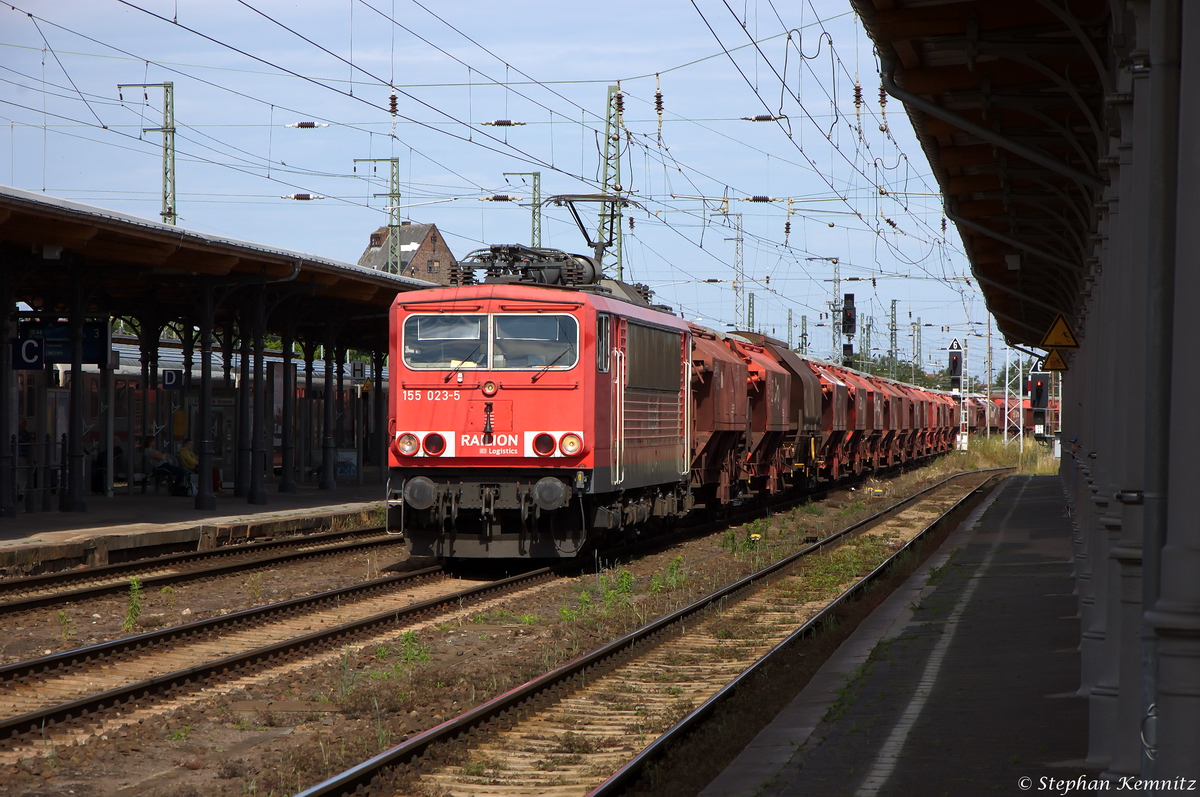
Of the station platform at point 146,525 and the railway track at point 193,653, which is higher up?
the station platform at point 146,525

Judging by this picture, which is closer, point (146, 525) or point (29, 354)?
point (146, 525)

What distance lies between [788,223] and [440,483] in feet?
70.8

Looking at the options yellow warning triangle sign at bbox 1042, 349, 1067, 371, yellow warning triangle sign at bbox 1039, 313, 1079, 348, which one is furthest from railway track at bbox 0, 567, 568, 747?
yellow warning triangle sign at bbox 1042, 349, 1067, 371

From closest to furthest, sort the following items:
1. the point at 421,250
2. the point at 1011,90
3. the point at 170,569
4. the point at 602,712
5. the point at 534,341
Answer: the point at 602,712 → the point at 1011,90 → the point at 534,341 → the point at 170,569 → the point at 421,250

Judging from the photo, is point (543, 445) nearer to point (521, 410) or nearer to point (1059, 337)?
point (521, 410)

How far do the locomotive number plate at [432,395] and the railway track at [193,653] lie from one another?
223cm

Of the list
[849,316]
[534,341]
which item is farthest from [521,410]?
[849,316]

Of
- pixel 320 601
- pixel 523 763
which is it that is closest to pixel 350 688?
pixel 523 763

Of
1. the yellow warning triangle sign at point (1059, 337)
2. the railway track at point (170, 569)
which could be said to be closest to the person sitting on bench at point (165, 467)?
the railway track at point (170, 569)

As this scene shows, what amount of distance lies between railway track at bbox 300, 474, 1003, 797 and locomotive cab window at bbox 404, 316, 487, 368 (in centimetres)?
412

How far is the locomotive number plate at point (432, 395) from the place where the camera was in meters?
15.1

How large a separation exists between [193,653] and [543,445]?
524 cm

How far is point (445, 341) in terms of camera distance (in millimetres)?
15297

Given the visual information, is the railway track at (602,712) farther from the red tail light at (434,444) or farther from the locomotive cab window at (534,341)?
the red tail light at (434,444)
